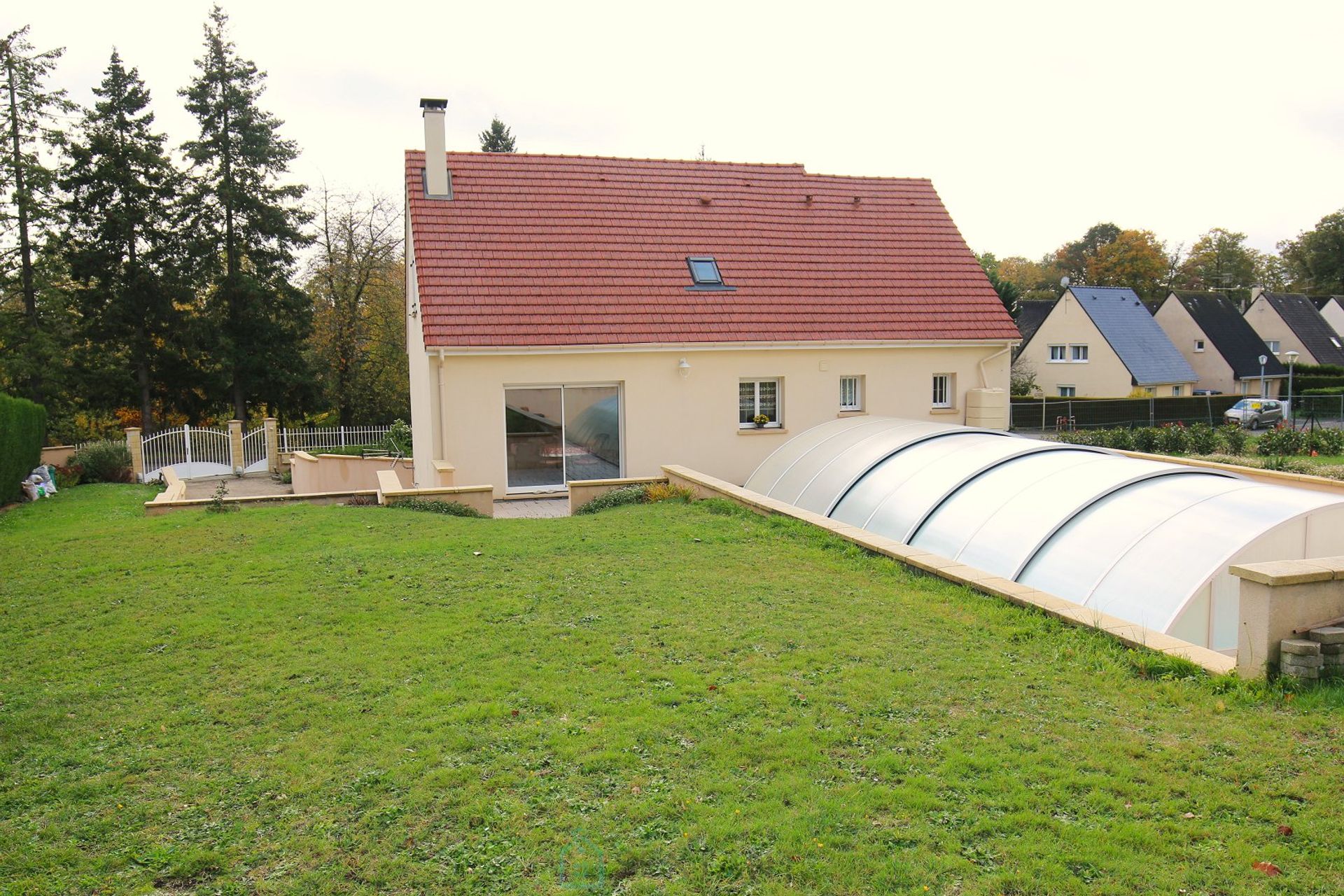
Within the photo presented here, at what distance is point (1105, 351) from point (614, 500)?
128ft

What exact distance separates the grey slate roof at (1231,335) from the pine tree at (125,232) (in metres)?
53.2

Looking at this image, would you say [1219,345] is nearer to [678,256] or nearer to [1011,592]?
[678,256]

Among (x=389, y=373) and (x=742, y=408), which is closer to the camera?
(x=742, y=408)

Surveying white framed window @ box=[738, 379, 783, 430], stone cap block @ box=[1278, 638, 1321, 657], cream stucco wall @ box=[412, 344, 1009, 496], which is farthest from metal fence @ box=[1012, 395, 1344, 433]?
stone cap block @ box=[1278, 638, 1321, 657]

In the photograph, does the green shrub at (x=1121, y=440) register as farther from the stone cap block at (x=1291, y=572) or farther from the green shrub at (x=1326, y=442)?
the stone cap block at (x=1291, y=572)

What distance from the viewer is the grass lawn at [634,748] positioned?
158 inches

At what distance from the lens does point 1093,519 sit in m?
9.12

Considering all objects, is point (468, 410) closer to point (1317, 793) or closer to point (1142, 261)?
point (1317, 793)

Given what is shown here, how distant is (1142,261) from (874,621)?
74.3m

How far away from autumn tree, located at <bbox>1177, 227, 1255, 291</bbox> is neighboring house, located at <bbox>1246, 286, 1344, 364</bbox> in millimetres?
20913

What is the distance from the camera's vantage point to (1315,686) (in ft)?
18.5

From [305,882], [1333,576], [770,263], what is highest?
[770,263]

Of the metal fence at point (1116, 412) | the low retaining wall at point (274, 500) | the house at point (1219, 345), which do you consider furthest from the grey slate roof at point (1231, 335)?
the low retaining wall at point (274, 500)

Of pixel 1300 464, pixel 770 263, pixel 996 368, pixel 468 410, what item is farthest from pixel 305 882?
pixel 1300 464
